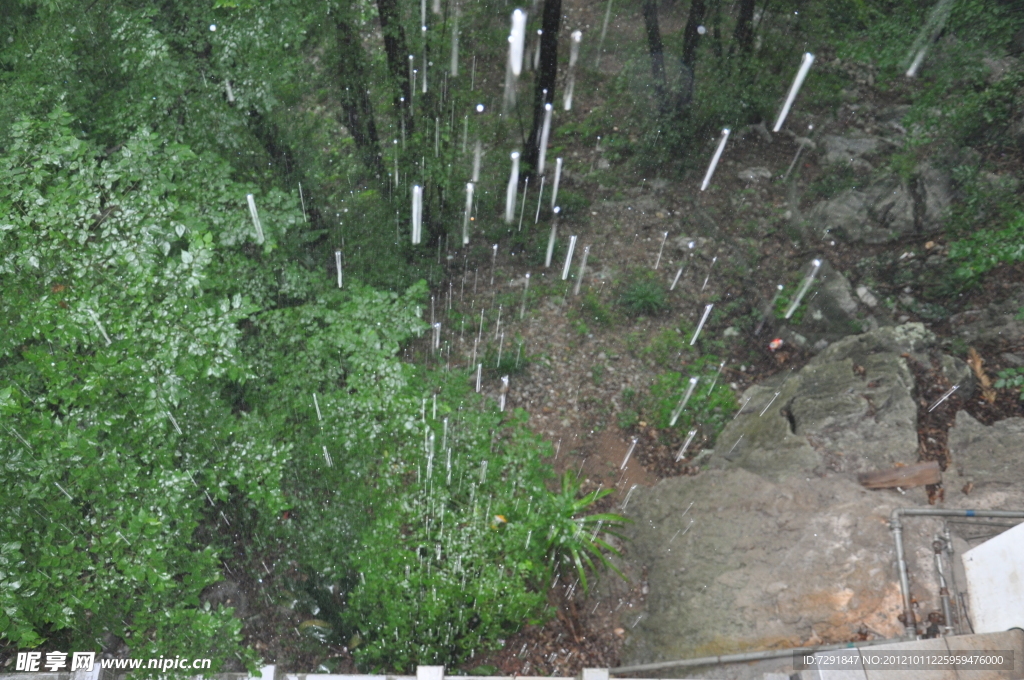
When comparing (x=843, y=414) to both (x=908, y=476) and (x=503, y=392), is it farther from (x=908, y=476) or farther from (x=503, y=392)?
(x=503, y=392)

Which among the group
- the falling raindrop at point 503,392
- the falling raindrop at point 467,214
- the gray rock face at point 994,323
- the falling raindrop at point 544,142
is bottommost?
the falling raindrop at point 503,392

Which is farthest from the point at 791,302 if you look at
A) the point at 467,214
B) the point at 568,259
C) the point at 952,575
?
the point at 467,214

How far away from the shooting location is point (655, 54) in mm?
13719

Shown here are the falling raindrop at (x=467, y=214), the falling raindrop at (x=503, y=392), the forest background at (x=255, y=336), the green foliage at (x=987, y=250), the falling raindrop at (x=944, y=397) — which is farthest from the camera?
the falling raindrop at (x=467, y=214)

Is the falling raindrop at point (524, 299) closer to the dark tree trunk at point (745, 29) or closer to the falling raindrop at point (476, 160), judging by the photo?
the falling raindrop at point (476, 160)

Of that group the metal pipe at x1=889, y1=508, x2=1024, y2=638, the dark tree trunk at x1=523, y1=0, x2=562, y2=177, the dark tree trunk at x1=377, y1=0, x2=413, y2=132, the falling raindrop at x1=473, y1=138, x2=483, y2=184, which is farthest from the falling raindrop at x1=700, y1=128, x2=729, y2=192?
the metal pipe at x1=889, y1=508, x2=1024, y2=638

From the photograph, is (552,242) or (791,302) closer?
(791,302)

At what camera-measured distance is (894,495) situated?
6879 mm

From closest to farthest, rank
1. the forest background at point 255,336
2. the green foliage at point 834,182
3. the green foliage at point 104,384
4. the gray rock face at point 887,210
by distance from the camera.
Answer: the green foliage at point 104,384 → the forest background at point 255,336 → the gray rock face at point 887,210 → the green foliage at point 834,182

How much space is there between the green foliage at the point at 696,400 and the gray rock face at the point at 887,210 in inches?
139

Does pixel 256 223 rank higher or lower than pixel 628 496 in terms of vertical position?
higher

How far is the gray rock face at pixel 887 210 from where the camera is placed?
10203mm

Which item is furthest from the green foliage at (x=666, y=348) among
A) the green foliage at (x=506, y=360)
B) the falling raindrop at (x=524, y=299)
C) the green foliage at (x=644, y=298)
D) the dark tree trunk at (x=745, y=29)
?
the dark tree trunk at (x=745, y=29)

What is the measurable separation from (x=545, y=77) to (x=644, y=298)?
4.70 meters
